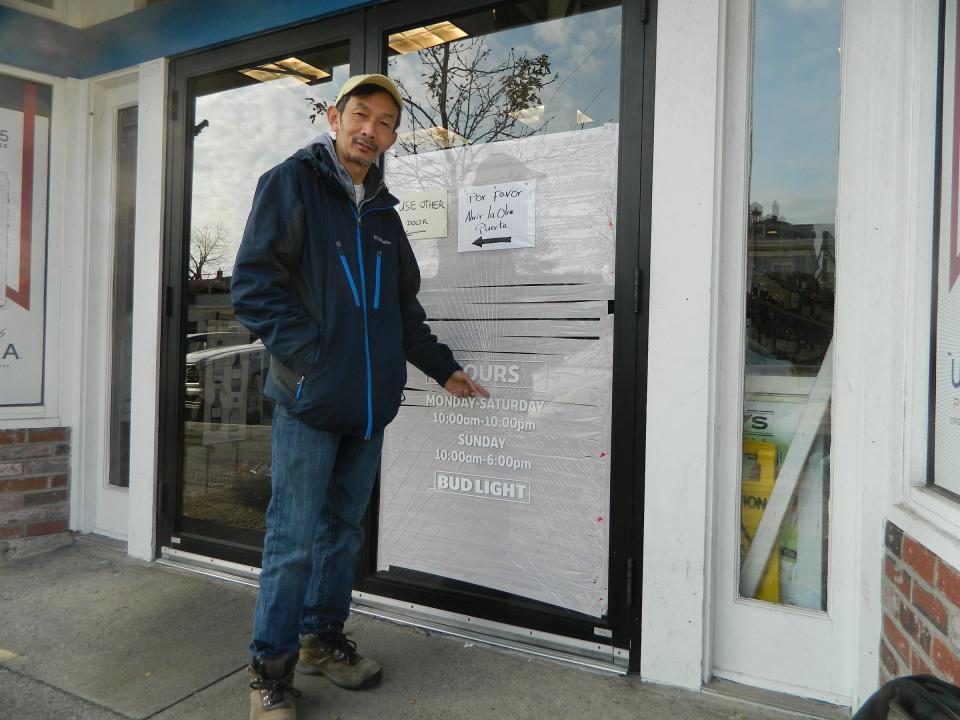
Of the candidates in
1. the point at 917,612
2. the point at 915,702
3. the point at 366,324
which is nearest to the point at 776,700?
the point at 917,612

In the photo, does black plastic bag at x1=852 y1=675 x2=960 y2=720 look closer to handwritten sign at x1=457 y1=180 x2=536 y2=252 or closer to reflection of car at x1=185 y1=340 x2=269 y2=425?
handwritten sign at x1=457 y1=180 x2=536 y2=252

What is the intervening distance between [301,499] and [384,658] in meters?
0.82

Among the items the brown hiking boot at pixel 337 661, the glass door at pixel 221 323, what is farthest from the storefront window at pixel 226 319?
the brown hiking boot at pixel 337 661

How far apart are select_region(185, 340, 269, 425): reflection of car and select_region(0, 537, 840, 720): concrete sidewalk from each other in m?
0.89

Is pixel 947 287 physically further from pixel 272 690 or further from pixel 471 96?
pixel 272 690

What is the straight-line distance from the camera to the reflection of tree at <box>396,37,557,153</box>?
2.78 meters

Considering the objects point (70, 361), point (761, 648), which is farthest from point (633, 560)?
point (70, 361)

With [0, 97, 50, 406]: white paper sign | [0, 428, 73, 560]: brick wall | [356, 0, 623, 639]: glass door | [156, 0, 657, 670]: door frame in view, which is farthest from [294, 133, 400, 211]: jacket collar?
[0, 428, 73, 560]: brick wall

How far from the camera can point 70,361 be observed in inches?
157

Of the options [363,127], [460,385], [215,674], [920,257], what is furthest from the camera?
[460,385]

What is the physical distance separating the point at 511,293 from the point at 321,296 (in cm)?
88

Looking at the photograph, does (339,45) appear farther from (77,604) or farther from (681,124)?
(77,604)

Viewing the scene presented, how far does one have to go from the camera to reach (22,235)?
3.84 meters

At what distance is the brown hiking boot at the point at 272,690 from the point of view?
6.95 ft
